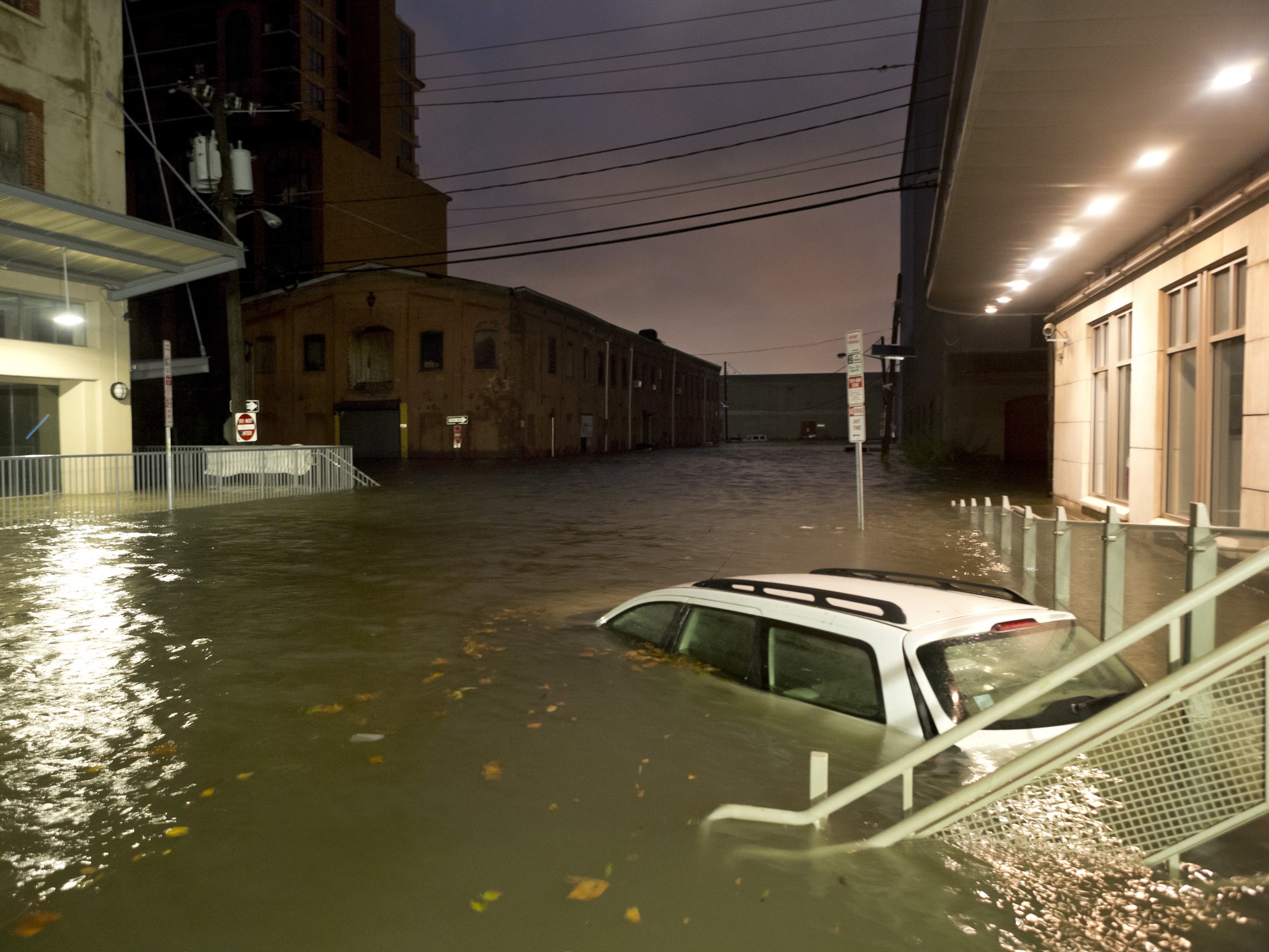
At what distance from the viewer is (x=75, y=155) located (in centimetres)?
2238

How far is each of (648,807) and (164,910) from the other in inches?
84.5

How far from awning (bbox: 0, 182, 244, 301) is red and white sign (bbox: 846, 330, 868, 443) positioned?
1417cm

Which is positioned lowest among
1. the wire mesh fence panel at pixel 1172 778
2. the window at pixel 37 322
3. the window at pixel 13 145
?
the wire mesh fence panel at pixel 1172 778

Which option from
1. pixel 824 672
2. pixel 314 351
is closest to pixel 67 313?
pixel 824 672

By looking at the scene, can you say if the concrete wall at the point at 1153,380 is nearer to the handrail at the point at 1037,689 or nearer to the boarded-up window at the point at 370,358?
the handrail at the point at 1037,689

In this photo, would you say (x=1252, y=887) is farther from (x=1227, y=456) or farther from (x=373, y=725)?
(x=1227, y=456)

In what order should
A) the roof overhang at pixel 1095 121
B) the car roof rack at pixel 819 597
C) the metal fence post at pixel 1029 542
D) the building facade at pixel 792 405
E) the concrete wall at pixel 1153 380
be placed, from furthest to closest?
the building facade at pixel 792 405 < the metal fence post at pixel 1029 542 < the concrete wall at pixel 1153 380 < the roof overhang at pixel 1095 121 < the car roof rack at pixel 819 597

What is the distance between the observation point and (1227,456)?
11383mm

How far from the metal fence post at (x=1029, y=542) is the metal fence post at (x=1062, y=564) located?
1.71 m

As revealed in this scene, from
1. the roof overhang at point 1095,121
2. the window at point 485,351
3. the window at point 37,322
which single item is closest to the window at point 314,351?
the window at point 485,351

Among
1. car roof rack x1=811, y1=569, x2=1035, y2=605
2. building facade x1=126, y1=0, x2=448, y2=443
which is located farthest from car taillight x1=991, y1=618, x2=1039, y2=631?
building facade x1=126, y1=0, x2=448, y2=443

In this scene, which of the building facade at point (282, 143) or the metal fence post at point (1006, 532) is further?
the building facade at point (282, 143)

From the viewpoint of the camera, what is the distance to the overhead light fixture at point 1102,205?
38.6 feet

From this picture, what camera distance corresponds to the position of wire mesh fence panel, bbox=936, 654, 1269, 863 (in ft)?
12.1
